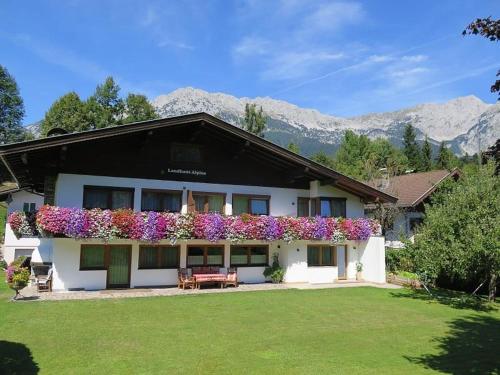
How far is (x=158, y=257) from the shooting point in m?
19.5

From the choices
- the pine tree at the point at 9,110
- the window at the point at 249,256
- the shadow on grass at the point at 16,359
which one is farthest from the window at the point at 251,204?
the pine tree at the point at 9,110

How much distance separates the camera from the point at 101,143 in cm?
1867

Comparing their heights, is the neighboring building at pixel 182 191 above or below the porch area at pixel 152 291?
above

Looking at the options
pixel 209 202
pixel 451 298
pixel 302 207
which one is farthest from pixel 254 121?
pixel 451 298

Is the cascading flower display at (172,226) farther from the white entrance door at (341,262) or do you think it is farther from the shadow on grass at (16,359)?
the shadow on grass at (16,359)

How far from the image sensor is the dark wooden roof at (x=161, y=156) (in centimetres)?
1772

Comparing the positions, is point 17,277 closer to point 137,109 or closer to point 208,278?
point 208,278

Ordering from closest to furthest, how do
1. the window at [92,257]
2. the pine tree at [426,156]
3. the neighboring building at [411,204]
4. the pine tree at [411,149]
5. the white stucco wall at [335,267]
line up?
the window at [92,257] → the white stucco wall at [335,267] → the neighboring building at [411,204] → the pine tree at [426,156] → the pine tree at [411,149]

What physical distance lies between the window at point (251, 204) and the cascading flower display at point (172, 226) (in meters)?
1.75

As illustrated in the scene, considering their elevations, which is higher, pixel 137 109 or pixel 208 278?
pixel 137 109

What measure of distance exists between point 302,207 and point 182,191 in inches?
253

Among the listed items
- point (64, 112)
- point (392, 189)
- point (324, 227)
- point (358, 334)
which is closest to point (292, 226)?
point (324, 227)

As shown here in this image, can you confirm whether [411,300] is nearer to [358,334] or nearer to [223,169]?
[358,334]

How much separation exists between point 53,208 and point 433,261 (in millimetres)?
13834
